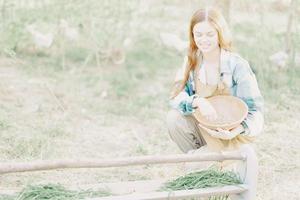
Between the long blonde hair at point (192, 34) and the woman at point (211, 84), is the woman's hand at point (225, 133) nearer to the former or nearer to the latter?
the woman at point (211, 84)

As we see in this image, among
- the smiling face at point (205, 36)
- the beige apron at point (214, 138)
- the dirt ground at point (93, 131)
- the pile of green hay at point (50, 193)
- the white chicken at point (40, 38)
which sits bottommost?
the dirt ground at point (93, 131)

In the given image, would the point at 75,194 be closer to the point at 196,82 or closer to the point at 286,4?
the point at 196,82

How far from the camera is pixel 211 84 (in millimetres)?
3705

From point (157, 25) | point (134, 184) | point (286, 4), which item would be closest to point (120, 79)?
point (157, 25)

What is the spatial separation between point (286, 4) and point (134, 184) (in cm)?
564

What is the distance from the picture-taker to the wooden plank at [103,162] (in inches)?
110

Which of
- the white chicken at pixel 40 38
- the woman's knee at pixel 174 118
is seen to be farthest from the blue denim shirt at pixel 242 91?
the white chicken at pixel 40 38

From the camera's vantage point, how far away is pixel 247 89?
3.61 meters

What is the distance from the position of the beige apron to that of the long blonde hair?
0.05 m

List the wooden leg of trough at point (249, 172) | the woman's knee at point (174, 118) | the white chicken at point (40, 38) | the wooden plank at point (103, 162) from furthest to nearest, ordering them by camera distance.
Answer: the white chicken at point (40, 38) < the woman's knee at point (174, 118) < the wooden leg of trough at point (249, 172) < the wooden plank at point (103, 162)

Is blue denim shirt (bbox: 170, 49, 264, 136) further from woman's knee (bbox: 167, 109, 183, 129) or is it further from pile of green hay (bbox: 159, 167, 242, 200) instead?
pile of green hay (bbox: 159, 167, 242, 200)

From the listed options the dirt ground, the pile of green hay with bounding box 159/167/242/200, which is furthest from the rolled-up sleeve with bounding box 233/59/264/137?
the dirt ground

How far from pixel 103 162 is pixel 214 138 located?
3.00ft

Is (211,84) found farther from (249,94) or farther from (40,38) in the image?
(40,38)
